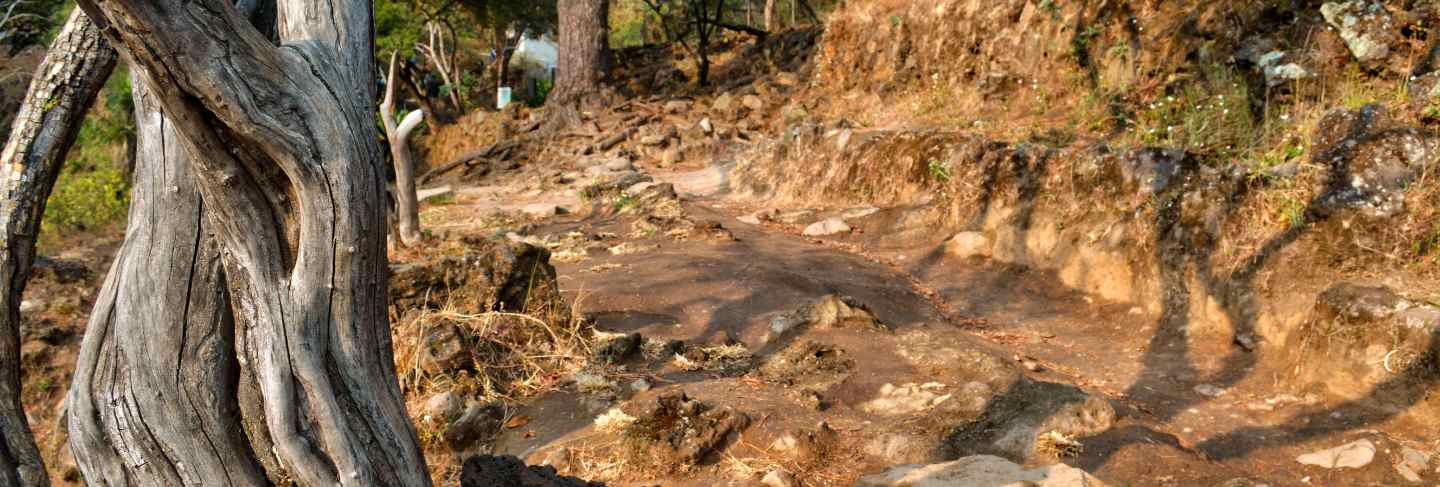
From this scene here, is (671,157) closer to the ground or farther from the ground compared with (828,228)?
farther from the ground

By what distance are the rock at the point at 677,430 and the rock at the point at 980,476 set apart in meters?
0.80

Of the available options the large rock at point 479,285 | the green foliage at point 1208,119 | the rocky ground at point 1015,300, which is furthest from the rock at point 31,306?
the green foliage at point 1208,119

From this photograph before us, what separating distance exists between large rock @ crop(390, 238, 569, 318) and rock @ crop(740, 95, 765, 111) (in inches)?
427

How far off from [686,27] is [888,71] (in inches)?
380

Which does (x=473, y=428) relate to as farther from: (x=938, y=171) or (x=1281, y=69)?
(x=1281, y=69)

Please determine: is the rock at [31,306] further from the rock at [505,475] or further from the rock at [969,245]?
the rock at [969,245]

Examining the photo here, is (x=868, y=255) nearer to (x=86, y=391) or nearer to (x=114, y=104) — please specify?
(x=86, y=391)

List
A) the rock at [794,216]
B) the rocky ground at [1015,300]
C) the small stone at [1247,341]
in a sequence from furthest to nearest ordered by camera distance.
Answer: the rock at [794,216]
the small stone at [1247,341]
the rocky ground at [1015,300]

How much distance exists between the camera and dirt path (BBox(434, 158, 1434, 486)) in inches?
176

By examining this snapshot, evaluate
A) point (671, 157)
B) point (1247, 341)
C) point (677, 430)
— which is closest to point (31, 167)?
point (677, 430)

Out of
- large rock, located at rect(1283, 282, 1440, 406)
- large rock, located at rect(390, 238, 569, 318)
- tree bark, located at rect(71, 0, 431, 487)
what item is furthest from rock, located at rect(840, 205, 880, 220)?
tree bark, located at rect(71, 0, 431, 487)

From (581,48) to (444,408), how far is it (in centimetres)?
1378

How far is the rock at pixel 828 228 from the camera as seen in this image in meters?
9.55

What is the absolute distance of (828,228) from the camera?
9609 mm
